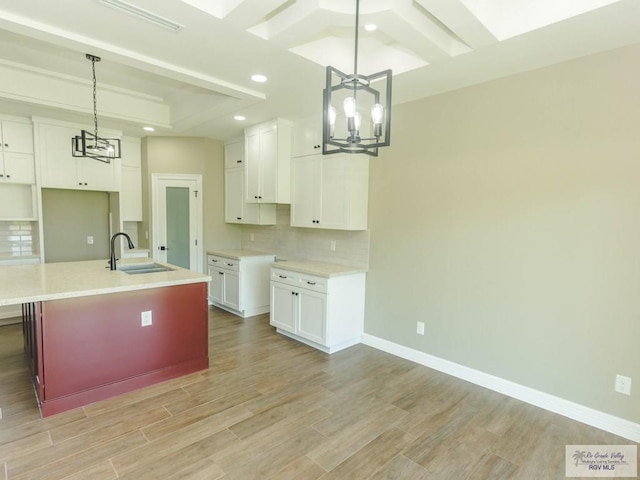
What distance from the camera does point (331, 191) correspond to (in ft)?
13.3

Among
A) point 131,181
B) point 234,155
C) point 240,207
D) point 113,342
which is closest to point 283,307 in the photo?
point 113,342

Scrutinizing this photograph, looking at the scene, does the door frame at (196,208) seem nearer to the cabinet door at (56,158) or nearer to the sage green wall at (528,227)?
the cabinet door at (56,158)

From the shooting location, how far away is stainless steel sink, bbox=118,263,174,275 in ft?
11.8

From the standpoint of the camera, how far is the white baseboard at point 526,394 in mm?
2458

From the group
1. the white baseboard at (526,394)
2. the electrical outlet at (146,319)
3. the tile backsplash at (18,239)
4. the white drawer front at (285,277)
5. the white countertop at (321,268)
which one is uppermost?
the tile backsplash at (18,239)

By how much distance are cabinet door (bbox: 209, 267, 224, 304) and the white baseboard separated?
2571mm

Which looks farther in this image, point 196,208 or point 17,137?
point 196,208

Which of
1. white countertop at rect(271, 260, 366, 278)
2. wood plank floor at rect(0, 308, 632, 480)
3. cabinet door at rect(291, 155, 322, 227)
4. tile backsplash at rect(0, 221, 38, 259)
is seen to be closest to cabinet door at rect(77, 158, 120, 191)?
tile backsplash at rect(0, 221, 38, 259)

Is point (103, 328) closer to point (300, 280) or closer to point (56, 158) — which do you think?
point (300, 280)

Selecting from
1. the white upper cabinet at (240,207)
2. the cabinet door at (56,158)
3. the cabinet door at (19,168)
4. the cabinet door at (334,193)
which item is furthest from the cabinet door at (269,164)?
the cabinet door at (19,168)

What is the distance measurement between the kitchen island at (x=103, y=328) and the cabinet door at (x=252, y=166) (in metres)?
1.83

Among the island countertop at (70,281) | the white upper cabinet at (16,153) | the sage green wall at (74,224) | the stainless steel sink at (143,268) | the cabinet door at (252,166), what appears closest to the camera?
the island countertop at (70,281)

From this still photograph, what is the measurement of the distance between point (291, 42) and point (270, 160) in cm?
222

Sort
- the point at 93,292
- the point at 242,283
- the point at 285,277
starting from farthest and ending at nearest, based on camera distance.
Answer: the point at 242,283 < the point at 285,277 < the point at 93,292
